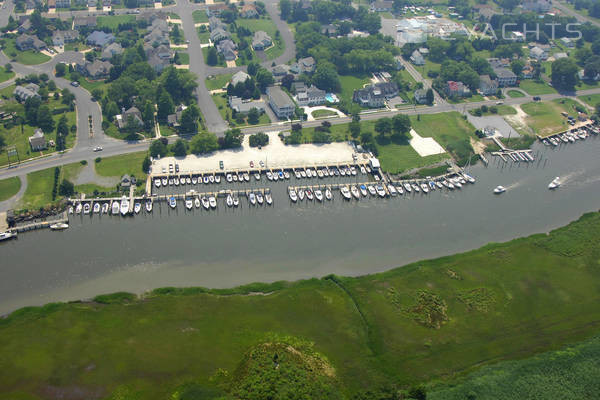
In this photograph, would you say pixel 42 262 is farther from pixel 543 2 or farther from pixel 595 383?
pixel 543 2

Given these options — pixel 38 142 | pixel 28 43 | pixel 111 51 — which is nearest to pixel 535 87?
pixel 111 51

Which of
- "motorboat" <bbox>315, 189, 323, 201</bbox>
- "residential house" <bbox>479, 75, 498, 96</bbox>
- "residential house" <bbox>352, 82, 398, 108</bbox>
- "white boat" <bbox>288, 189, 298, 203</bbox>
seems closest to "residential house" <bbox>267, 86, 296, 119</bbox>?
"residential house" <bbox>352, 82, 398, 108</bbox>

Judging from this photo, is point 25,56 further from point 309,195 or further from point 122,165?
point 309,195

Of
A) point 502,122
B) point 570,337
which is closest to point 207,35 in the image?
point 502,122

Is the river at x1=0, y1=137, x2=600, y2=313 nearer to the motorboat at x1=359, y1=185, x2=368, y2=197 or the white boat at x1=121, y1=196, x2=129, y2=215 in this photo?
the white boat at x1=121, y1=196, x2=129, y2=215

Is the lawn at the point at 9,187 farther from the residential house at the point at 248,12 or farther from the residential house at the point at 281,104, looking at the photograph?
the residential house at the point at 248,12

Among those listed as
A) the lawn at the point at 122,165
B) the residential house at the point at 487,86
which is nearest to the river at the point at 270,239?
the lawn at the point at 122,165
